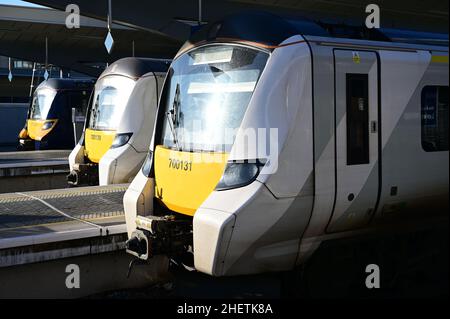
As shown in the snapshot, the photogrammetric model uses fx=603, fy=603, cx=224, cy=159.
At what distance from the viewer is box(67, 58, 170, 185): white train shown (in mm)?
10398

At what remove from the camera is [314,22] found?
238 inches

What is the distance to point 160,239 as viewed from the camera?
5.92m

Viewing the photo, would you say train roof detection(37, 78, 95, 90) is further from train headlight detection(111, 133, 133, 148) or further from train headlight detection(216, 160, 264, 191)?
train headlight detection(216, 160, 264, 191)

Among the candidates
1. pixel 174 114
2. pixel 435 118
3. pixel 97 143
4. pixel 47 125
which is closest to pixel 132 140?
pixel 97 143

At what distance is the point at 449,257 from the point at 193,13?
17771 millimetres

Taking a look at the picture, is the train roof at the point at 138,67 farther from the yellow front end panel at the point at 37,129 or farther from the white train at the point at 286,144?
the yellow front end panel at the point at 37,129

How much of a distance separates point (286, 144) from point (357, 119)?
0.97m

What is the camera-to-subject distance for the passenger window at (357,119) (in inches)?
229

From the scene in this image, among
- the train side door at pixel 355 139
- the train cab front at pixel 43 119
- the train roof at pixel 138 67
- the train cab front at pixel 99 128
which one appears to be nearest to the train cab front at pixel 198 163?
the train side door at pixel 355 139

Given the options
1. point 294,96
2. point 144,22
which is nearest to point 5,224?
point 294,96

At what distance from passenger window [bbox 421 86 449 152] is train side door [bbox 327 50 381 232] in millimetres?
806

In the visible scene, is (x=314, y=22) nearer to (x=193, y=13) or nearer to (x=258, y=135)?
(x=258, y=135)

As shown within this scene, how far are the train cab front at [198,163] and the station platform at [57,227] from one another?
1.57 ft

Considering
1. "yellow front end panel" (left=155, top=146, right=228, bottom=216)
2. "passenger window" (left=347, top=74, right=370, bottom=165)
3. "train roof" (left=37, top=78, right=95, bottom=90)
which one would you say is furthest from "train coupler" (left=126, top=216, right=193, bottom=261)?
"train roof" (left=37, top=78, right=95, bottom=90)
